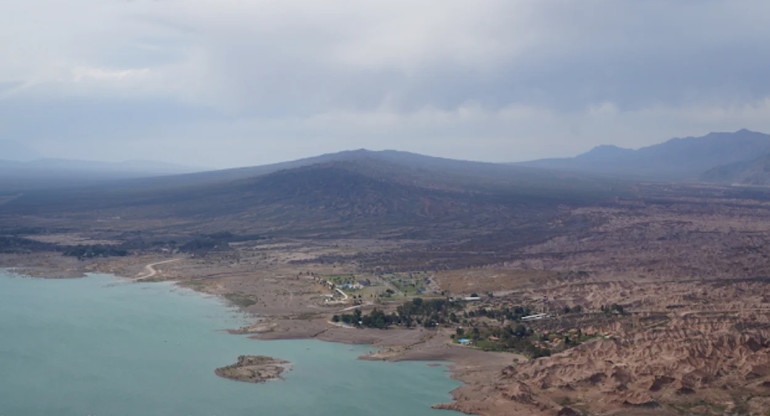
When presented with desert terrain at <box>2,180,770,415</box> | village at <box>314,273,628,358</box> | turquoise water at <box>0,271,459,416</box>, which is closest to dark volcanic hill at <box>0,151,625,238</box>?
desert terrain at <box>2,180,770,415</box>

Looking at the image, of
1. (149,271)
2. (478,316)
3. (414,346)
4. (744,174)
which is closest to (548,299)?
(478,316)

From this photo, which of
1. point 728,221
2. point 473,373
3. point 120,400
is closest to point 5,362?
point 120,400

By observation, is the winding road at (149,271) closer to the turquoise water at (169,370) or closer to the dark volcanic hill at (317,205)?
the turquoise water at (169,370)

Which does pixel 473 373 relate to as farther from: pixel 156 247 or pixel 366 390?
pixel 156 247

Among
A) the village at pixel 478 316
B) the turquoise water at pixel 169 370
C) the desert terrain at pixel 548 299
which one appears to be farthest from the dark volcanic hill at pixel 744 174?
the turquoise water at pixel 169 370

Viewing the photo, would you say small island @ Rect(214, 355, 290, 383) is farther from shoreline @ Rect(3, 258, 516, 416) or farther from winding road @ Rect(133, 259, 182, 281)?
winding road @ Rect(133, 259, 182, 281)

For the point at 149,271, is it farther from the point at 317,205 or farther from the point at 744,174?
the point at 744,174
